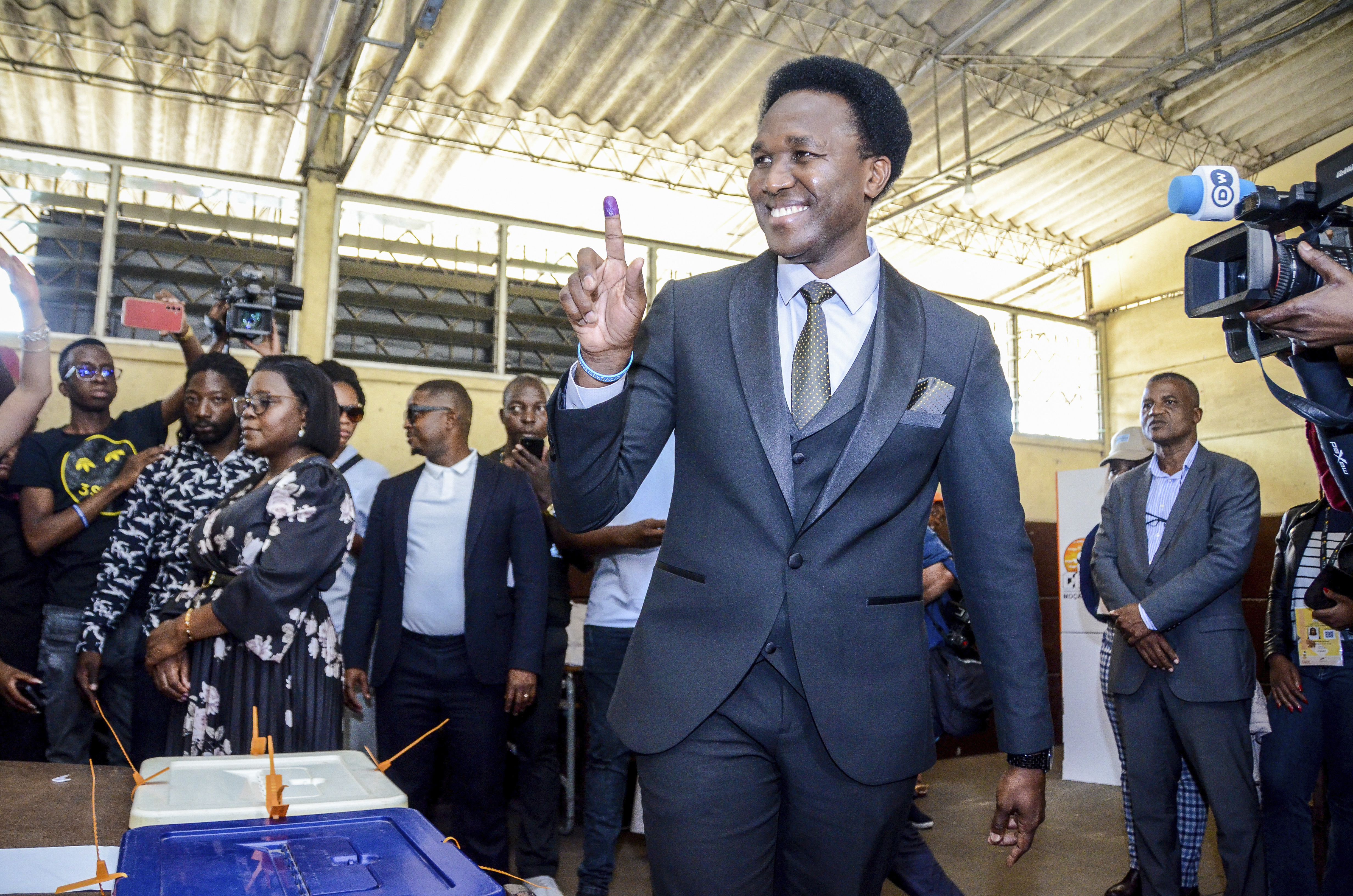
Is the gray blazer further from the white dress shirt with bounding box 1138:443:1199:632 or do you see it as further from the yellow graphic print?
the yellow graphic print

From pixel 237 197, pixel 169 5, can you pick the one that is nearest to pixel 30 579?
pixel 169 5

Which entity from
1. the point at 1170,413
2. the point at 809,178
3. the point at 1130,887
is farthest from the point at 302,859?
the point at 1130,887

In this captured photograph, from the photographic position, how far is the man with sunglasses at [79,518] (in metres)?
3.43

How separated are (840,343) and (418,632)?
7.02 ft

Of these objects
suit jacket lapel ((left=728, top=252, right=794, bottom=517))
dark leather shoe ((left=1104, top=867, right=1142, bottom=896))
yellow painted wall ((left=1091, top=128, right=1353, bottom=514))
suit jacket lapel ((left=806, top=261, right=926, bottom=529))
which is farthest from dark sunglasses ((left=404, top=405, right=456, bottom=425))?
yellow painted wall ((left=1091, top=128, right=1353, bottom=514))

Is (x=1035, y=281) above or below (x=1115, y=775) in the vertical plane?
above

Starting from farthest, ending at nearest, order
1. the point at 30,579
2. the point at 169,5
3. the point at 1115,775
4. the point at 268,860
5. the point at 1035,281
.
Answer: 1. the point at 1035,281
2. the point at 169,5
3. the point at 1115,775
4. the point at 30,579
5. the point at 268,860

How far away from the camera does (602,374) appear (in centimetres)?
131

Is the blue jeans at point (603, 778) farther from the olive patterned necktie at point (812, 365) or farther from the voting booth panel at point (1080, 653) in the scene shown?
the voting booth panel at point (1080, 653)

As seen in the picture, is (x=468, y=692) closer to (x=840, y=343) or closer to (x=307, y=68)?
(x=840, y=343)

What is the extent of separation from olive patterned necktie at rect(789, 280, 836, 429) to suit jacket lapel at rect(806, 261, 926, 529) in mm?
41

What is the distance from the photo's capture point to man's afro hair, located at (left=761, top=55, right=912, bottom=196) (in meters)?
1.60

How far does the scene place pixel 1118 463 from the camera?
511 cm

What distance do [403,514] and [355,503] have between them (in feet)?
0.84
